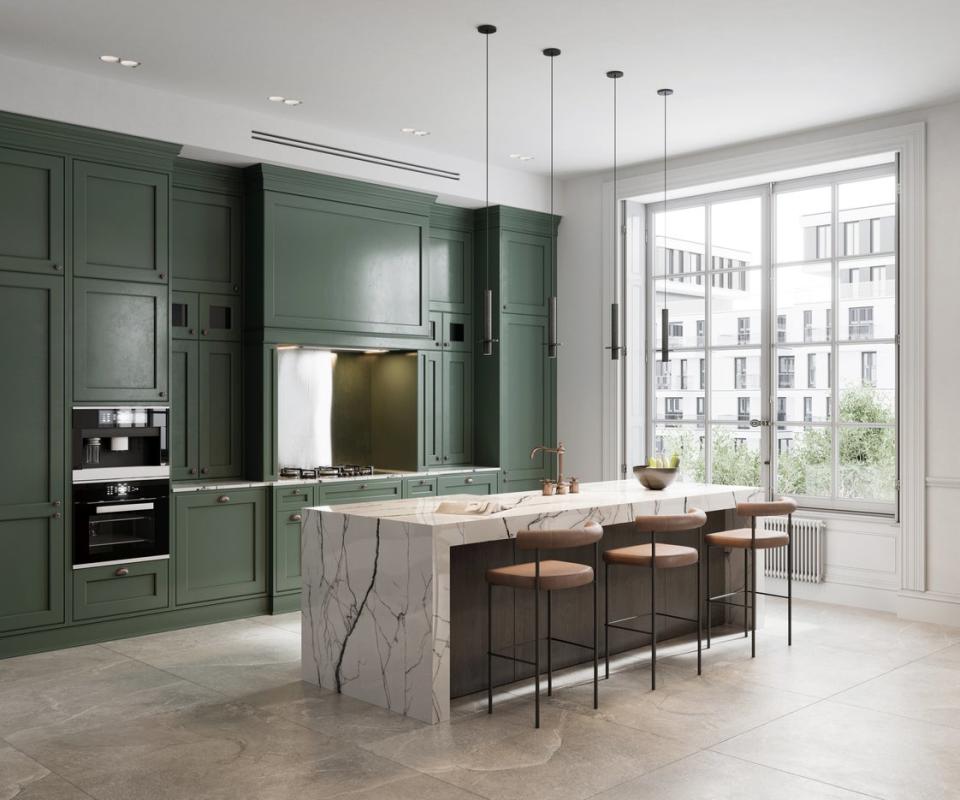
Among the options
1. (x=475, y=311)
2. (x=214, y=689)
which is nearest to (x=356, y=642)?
(x=214, y=689)

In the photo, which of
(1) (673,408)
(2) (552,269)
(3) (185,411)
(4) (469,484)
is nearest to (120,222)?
(3) (185,411)

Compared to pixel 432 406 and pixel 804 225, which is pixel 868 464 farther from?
pixel 432 406

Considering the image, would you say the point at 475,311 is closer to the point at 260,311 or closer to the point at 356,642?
the point at 260,311

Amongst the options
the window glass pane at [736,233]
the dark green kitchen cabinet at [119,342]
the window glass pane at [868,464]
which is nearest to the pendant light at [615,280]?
the window glass pane at [736,233]

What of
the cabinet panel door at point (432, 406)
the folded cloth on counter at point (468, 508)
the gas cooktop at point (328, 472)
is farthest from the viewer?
the cabinet panel door at point (432, 406)

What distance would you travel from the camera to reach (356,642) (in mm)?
4355

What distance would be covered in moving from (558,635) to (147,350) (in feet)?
9.30

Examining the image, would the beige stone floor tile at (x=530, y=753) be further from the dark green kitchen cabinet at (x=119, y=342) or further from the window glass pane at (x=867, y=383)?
the window glass pane at (x=867, y=383)

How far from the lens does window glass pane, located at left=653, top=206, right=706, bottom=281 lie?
7.46 m

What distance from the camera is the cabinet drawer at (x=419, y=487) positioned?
6.85 metres

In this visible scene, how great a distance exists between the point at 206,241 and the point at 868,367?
14.7 feet

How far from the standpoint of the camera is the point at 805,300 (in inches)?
270

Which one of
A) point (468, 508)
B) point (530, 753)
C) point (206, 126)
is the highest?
point (206, 126)

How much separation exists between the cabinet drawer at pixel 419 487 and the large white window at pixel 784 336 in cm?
173
